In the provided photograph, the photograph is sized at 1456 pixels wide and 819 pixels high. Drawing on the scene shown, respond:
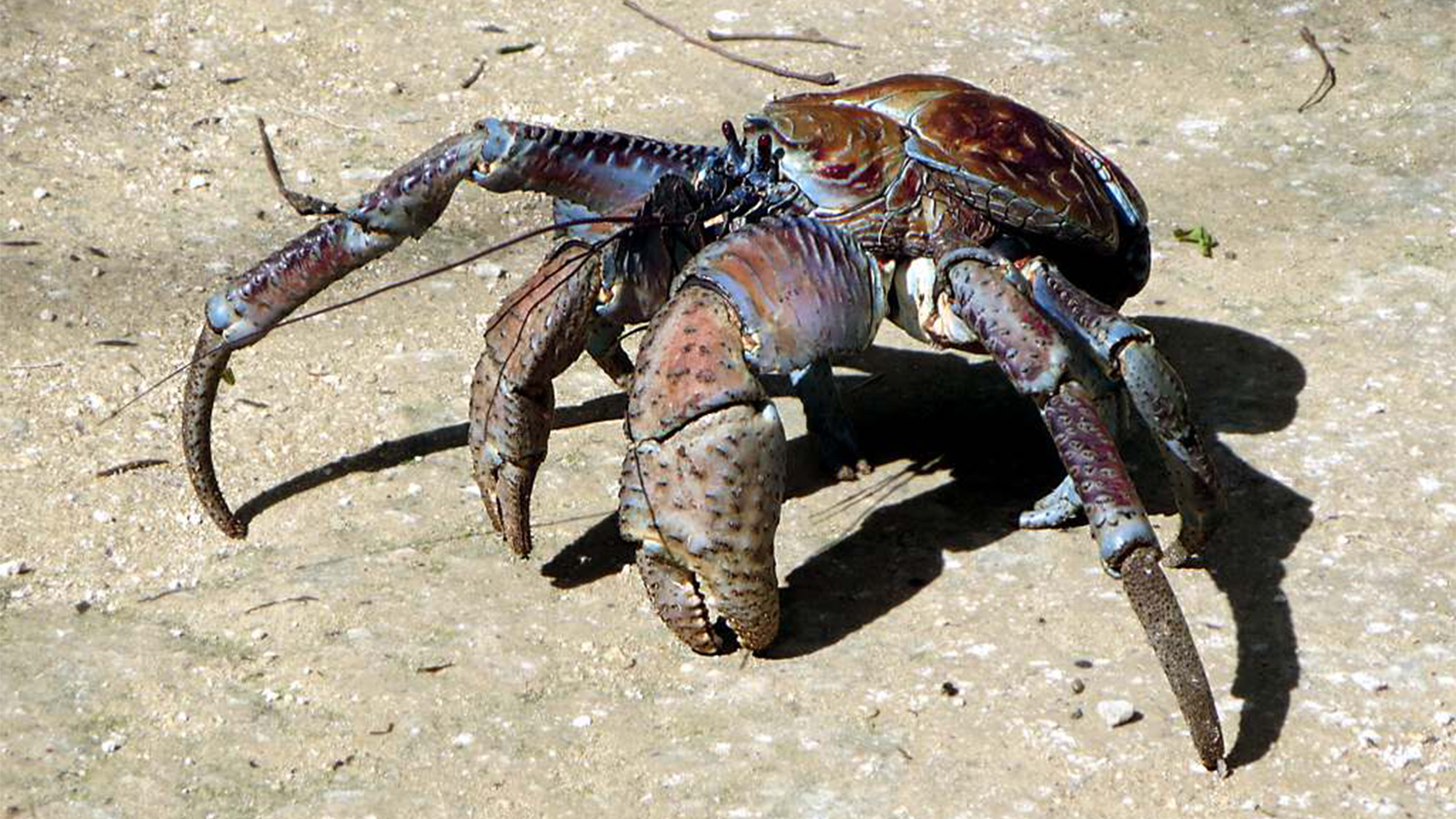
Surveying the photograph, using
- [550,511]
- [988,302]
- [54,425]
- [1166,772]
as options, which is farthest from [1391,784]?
[54,425]

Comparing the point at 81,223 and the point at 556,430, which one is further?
the point at 81,223

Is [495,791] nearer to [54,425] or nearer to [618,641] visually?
[618,641]

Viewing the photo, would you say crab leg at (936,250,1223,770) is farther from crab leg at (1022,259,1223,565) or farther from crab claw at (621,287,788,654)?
crab claw at (621,287,788,654)

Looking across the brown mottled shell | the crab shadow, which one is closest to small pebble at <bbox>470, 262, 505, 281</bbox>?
the crab shadow

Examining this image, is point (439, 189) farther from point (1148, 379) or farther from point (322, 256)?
point (1148, 379)

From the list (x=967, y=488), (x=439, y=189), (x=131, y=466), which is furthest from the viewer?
(x=131, y=466)

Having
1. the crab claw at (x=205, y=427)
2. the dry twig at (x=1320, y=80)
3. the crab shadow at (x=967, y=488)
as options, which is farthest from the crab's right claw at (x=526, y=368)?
the dry twig at (x=1320, y=80)

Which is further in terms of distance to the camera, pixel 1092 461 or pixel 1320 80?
pixel 1320 80

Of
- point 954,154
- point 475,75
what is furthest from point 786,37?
point 954,154
